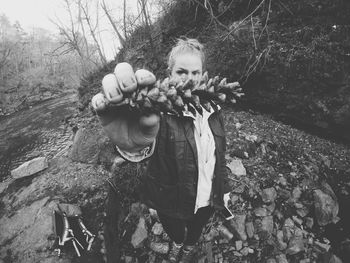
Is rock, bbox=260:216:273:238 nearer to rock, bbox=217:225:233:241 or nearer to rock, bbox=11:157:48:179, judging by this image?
rock, bbox=217:225:233:241

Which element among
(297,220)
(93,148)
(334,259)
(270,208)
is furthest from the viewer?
(93,148)

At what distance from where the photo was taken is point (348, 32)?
2.98 metres

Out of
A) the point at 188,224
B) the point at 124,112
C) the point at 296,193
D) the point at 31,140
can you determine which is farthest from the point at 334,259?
the point at 31,140

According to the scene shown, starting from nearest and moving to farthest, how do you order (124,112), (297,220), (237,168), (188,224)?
1. (124,112)
2. (188,224)
3. (297,220)
4. (237,168)

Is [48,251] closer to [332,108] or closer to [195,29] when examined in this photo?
[332,108]

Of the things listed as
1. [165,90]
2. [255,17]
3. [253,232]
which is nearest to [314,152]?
[253,232]

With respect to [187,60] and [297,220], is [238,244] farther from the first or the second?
[187,60]

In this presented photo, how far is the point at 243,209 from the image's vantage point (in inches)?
107

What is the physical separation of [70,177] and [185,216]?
374 cm

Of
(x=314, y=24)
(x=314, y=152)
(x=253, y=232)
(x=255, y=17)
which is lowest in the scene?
(x=253, y=232)

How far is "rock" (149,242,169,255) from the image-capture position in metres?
2.46

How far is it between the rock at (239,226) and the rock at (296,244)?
51 centimetres

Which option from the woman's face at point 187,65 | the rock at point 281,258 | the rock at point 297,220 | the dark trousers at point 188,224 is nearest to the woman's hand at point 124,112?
the woman's face at point 187,65

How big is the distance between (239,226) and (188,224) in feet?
2.95
